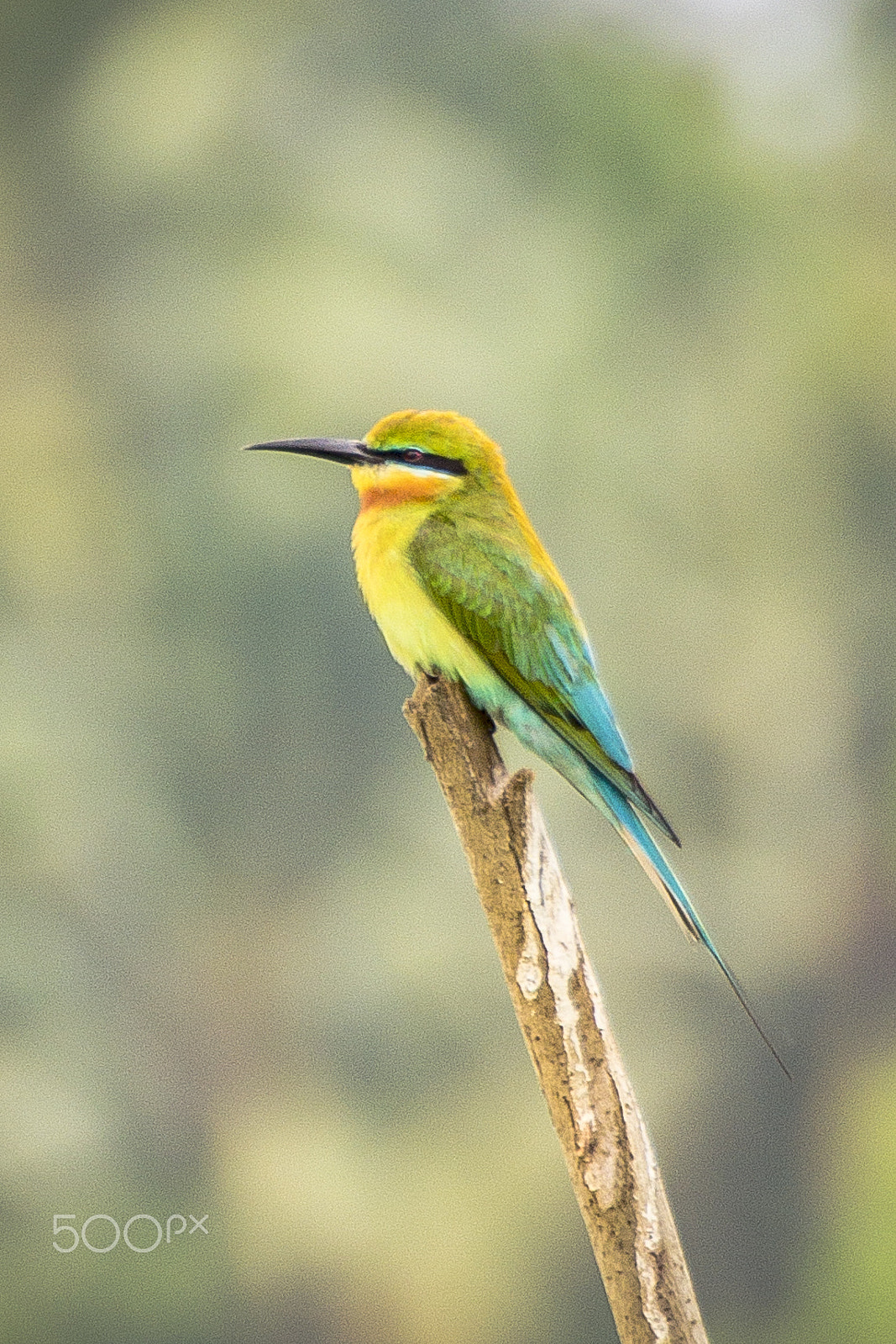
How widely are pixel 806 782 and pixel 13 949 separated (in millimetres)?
1972

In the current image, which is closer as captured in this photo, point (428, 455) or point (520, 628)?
point (520, 628)

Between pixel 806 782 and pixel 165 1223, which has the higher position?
pixel 806 782

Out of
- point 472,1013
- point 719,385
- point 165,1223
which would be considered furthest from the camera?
point 719,385

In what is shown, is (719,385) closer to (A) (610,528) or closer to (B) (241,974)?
(A) (610,528)

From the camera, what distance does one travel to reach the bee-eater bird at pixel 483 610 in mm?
2098

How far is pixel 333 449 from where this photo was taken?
2.29 meters

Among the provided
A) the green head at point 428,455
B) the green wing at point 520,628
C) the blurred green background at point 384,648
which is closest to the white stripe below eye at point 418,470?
the green head at point 428,455

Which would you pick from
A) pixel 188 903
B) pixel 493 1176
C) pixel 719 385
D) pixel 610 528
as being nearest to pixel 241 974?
pixel 188 903

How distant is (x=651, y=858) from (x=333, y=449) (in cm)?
93

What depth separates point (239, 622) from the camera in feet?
10.2

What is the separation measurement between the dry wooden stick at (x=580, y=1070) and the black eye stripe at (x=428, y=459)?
64cm

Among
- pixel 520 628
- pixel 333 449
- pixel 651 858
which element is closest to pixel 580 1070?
pixel 651 858

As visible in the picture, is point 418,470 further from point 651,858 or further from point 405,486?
point 651,858

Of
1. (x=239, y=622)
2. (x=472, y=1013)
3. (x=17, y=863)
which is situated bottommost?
(x=472, y=1013)
